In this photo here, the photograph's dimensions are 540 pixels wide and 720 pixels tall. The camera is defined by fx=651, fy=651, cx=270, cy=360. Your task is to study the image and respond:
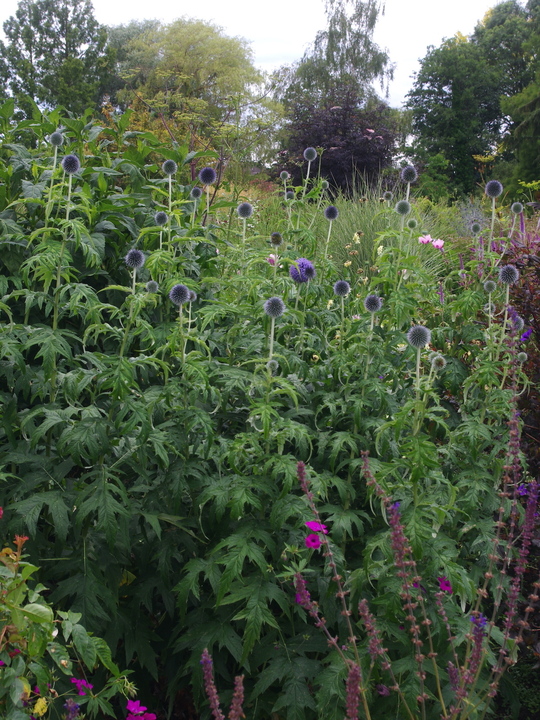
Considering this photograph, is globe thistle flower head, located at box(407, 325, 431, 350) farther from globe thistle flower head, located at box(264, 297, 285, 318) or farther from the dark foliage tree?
the dark foliage tree

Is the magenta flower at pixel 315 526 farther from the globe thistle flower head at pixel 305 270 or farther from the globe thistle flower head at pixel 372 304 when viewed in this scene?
the globe thistle flower head at pixel 305 270

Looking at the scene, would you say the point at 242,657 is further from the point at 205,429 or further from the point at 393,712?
the point at 205,429

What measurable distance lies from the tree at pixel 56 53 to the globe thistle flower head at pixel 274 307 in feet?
112

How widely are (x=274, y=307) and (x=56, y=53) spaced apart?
4475cm

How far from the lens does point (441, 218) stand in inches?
460

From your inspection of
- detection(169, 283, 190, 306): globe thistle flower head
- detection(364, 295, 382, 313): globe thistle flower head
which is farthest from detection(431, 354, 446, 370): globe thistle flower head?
detection(169, 283, 190, 306): globe thistle flower head

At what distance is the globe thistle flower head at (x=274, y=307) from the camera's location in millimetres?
2457

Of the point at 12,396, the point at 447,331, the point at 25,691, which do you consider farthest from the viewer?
the point at 447,331

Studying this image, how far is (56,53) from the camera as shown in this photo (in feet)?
134

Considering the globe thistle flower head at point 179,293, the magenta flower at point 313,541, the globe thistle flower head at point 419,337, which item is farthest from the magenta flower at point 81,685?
the globe thistle flower head at point 419,337

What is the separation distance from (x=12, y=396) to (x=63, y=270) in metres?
0.53

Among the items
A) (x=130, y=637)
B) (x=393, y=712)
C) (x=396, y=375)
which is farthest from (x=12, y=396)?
(x=393, y=712)

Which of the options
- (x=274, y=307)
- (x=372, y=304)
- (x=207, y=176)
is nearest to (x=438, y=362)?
A: (x=372, y=304)

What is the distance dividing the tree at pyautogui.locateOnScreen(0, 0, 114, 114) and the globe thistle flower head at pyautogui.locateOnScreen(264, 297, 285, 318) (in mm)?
34130
